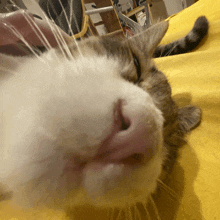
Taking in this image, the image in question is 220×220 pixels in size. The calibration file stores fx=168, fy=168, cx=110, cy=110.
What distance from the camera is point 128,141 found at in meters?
0.27

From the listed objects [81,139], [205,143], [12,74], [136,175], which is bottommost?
[205,143]

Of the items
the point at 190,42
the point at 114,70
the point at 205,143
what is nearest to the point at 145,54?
the point at 114,70

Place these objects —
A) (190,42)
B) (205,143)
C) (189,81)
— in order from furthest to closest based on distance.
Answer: (190,42)
(189,81)
(205,143)

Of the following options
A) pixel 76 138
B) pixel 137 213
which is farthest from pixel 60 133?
pixel 137 213

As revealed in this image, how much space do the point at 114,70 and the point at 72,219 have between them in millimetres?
373

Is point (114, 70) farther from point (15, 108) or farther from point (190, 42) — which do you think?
point (190, 42)

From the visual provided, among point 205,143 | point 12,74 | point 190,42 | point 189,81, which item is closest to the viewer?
point 12,74

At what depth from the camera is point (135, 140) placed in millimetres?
278

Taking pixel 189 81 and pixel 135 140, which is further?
pixel 189 81

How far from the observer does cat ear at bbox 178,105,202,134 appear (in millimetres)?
675

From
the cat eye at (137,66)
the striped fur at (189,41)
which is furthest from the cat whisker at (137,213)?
the striped fur at (189,41)

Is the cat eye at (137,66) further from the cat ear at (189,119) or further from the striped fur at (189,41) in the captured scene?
the striped fur at (189,41)

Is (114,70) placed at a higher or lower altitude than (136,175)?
higher

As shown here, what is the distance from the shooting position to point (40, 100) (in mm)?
259
